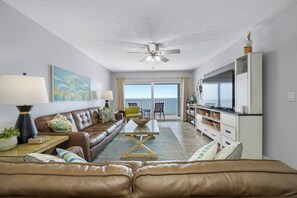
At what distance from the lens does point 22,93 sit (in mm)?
1641

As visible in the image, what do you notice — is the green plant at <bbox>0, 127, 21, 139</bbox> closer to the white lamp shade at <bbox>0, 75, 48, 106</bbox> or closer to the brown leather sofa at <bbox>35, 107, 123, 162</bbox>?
the white lamp shade at <bbox>0, 75, 48, 106</bbox>

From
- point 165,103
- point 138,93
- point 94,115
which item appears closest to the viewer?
point 94,115

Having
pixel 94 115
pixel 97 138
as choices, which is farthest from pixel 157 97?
pixel 97 138

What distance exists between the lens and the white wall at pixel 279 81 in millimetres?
2223

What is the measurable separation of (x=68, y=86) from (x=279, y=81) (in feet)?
12.9

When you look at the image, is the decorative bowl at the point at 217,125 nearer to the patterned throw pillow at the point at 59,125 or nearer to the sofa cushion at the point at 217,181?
the patterned throw pillow at the point at 59,125

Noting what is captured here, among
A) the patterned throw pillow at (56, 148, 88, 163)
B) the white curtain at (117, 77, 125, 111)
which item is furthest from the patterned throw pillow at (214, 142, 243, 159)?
the white curtain at (117, 77, 125, 111)

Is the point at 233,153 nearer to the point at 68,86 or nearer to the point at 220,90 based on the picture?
the point at 220,90

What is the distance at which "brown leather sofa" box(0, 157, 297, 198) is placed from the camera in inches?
25.1

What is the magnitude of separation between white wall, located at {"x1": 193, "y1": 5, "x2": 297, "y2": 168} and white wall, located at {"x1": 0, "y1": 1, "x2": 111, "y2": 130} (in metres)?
3.74

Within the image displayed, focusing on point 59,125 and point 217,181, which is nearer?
point 217,181

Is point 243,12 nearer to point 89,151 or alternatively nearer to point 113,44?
point 113,44

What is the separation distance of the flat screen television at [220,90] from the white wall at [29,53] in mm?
3531

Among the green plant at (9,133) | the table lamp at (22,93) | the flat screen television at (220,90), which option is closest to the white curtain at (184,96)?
the flat screen television at (220,90)
